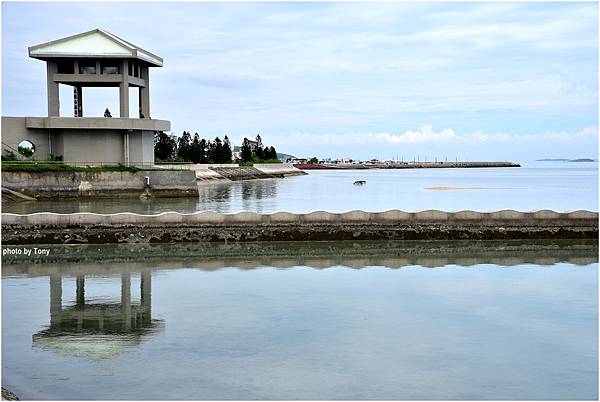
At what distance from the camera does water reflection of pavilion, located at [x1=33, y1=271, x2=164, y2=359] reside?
11.6m

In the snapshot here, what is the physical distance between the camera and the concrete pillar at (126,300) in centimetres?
1330

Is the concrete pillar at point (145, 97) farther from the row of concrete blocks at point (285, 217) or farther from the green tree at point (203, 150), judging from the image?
the green tree at point (203, 150)

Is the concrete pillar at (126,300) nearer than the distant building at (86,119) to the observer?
Yes

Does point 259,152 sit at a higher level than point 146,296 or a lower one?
higher

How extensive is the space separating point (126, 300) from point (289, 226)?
30.5ft

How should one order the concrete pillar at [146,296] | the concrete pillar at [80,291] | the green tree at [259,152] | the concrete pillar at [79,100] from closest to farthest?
the concrete pillar at [146,296], the concrete pillar at [80,291], the concrete pillar at [79,100], the green tree at [259,152]

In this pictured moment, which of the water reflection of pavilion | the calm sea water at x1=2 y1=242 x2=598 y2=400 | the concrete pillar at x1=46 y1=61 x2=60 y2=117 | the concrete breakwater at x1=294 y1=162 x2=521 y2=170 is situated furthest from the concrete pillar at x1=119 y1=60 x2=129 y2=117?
the concrete breakwater at x1=294 y1=162 x2=521 y2=170

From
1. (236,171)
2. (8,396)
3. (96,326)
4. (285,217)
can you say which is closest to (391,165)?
(236,171)

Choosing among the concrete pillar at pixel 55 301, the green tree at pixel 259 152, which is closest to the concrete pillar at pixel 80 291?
the concrete pillar at pixel 55 301

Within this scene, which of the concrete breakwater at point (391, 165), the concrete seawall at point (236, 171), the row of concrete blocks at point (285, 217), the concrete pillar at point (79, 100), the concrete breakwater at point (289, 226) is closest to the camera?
the concrete breakwater at point (289, 226)

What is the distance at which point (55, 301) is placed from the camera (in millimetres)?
15062

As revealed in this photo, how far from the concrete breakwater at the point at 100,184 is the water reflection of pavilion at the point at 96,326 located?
2491cm

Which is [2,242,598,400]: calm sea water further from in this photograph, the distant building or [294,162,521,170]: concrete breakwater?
[294,162,521,170]: concrete breakwater

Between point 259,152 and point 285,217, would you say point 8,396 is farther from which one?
point 259,152
